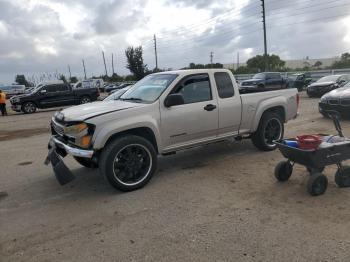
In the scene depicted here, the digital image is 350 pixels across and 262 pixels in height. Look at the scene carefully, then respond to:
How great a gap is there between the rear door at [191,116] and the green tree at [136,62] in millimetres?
53341

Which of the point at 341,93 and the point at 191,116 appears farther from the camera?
the point at 341,93

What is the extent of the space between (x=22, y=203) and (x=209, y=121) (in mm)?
3237

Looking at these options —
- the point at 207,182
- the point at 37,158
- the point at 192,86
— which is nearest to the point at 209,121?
the point at 192,86

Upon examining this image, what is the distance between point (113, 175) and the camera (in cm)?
514

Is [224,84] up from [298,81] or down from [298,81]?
up

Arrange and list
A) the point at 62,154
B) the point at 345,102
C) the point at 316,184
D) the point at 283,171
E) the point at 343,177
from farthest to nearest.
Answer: the point at 345,102
the point at 62,154
the point at 283,171
the point at 343,177
the point at 316,184

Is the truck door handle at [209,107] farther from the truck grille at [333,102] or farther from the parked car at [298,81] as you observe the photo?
the parked car at [298,81]

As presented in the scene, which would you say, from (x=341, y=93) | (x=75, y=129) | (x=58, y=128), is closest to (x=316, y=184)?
(x=75, y=129)

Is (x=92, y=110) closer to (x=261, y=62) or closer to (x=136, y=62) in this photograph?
(x=136, y=62)

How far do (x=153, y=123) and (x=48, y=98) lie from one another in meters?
18.9

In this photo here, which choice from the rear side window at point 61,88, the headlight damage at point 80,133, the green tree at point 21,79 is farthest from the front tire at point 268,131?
the green tree at point 21,79

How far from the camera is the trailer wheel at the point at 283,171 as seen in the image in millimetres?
5434

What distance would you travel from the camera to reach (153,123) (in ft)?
18.2

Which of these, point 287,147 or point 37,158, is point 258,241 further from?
point 37,158
